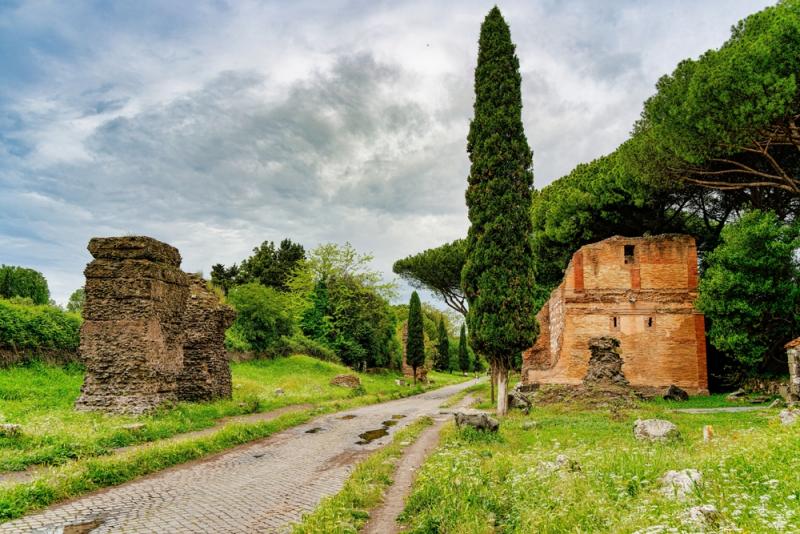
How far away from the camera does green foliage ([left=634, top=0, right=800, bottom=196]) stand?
593 inches

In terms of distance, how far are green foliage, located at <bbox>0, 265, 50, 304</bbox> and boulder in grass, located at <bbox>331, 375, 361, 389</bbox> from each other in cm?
1772

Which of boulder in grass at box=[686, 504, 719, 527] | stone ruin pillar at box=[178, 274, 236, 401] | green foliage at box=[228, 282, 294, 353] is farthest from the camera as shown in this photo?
green foliage at box=[228, 282, 294, 353]

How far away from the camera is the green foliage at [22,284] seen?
93.2 feet

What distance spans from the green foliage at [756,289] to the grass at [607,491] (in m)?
11.6

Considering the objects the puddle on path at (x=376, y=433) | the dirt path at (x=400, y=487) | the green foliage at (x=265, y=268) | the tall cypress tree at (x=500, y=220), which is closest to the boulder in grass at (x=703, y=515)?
the dirt path at (x=400, y=487)

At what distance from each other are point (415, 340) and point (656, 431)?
3034cm

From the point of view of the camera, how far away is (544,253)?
3091 cm

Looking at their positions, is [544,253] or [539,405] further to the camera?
[544,253]

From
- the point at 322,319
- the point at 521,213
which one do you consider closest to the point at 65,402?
the point at 521,213

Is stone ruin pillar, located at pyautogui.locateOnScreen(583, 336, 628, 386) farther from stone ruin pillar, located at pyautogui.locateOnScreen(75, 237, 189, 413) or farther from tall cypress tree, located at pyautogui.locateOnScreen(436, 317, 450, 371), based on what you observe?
tall cypress tree, located at pyautogui.locateOnScreen(436, 317, 450, 371)

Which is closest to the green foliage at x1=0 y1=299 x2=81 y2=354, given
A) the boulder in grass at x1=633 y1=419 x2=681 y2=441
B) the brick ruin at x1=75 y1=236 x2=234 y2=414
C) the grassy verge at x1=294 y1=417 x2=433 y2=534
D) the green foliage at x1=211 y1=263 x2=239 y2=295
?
the brick ruin at x1=75 y1=236 x2=234 y2=414

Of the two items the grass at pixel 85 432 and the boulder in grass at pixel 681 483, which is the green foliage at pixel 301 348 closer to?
the grass at pixel 85 432

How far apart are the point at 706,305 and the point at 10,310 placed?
26.3 metres

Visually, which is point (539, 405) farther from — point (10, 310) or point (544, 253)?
point (10, 310)
